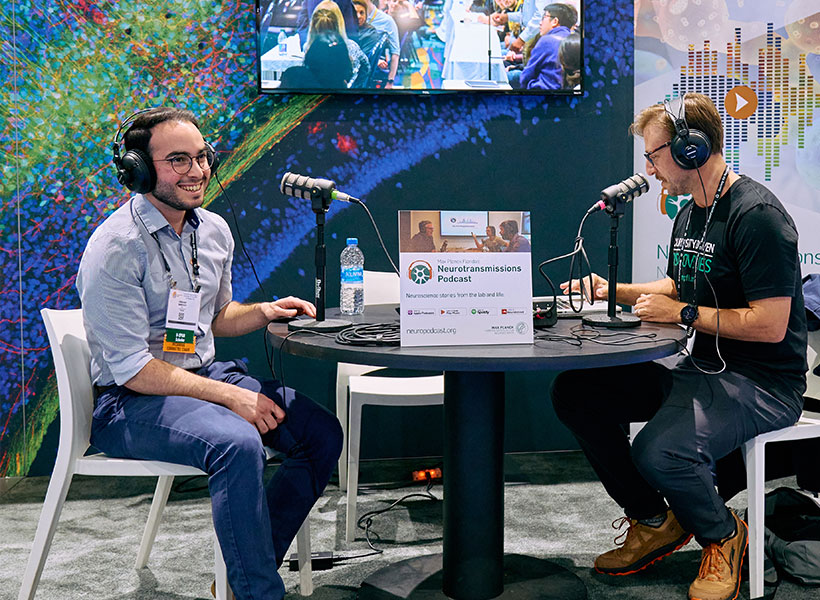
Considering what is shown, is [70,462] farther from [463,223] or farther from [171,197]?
[463,223]

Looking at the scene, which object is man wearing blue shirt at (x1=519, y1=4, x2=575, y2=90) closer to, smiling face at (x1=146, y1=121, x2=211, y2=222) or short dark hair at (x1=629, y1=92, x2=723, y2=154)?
short dark hair at (x1=629, y1=92, x2=723, y2=154)

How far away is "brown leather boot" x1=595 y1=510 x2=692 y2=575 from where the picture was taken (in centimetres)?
251

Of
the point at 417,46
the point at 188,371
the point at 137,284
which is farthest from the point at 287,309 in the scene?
the point at 417,46

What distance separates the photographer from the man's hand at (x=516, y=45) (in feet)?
11.8

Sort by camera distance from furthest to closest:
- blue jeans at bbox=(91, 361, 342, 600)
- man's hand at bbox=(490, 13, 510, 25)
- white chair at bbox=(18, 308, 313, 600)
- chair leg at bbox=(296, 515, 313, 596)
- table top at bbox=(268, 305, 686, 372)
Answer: man's hand at bbox=(490, 13, 510, 25) → chair leg at bbox=(296, 515, 313, 596) → white chair at bbox=(18, 308, 313, 600) → blue jeans at bbox=(91, 361, 342, 600) → table top at bbox=(268, 305, 686, 372)

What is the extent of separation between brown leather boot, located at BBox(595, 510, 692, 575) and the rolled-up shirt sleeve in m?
1.48

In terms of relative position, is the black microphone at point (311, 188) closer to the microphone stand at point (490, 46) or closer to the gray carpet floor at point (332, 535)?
the gray carpet floor at point (332, 535)

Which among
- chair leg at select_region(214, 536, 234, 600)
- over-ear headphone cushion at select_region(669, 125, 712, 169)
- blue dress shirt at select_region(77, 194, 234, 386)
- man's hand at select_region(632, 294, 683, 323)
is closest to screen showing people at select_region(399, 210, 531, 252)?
man's hand at select_region(632, 294, 683, 323)

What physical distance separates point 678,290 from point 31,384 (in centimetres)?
260

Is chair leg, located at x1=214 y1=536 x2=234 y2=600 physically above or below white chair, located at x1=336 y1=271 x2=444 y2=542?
below

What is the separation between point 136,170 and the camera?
2182mm

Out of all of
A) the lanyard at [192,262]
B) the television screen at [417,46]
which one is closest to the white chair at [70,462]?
the lanyard at [192,262]

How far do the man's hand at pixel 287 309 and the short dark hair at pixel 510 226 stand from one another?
0.63 metres

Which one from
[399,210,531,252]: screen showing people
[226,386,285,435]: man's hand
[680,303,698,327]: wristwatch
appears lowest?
[226,386,285,435]: man's hand
